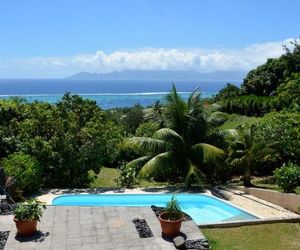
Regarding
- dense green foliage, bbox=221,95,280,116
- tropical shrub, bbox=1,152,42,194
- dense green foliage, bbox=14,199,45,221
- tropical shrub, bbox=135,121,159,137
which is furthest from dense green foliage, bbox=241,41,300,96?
dense green foliage, bbox=14,199,45,221

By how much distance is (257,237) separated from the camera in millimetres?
11359

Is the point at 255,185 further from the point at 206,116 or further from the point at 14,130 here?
the point at 14,130

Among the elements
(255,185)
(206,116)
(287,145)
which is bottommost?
(255,185)

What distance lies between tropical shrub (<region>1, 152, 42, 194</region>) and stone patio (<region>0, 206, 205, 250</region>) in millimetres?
2842

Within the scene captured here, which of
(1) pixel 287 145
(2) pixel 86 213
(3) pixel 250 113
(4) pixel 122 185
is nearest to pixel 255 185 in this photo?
(1) pixel 287 145

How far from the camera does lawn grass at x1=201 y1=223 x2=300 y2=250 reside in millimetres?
10664

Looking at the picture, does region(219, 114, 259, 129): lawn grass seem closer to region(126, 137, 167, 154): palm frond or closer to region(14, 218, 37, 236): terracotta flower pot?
region(126, 137, 167, 154): palm frond

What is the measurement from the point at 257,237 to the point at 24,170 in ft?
28.3

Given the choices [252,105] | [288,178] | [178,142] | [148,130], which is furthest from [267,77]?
[288,178]

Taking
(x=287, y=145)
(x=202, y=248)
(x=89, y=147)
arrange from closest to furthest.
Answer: (x=202, y=248)
(x=89, y=147)
(x=287, y=145)

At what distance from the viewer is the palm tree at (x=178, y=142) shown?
18.5m

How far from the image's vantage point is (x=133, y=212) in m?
12.6

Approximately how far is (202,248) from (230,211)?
14.6ft

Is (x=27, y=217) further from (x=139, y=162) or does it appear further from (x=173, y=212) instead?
(x=139, y=162)
